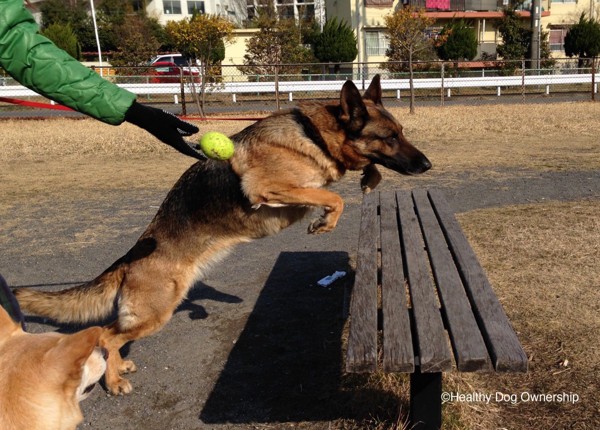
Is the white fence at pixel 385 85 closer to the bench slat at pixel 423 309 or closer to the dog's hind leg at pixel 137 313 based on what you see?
the bench slat at pixel 423 309

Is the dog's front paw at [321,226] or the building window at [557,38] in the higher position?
the building window at [557,38]

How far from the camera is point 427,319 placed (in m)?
2.65

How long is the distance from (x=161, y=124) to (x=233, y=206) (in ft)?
3.53

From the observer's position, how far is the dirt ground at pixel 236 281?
325 cm

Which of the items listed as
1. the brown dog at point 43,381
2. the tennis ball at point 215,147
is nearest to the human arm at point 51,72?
the tennis ball at point 215,147

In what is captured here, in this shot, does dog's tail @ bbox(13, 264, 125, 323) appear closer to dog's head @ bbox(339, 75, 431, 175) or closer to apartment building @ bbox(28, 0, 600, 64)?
→ dog's head @ bbox(339, 75, 431, 175)

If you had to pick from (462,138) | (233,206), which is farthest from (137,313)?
(462,138)

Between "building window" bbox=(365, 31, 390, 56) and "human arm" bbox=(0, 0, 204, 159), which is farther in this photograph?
"building window" bbox=(365, 31, 390, 56)

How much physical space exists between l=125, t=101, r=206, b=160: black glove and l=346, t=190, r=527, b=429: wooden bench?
125cm

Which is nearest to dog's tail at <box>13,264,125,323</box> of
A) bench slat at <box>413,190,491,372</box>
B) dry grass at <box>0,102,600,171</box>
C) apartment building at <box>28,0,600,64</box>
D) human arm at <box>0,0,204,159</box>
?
human arm at <box>0,0,204,159</box>

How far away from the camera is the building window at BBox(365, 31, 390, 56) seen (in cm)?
3888

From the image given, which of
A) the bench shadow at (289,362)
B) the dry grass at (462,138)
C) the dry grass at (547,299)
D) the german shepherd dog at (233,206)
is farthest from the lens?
the dry grass at (462,138)

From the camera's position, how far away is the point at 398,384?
311 centimetres

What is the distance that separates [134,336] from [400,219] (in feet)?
7.31
